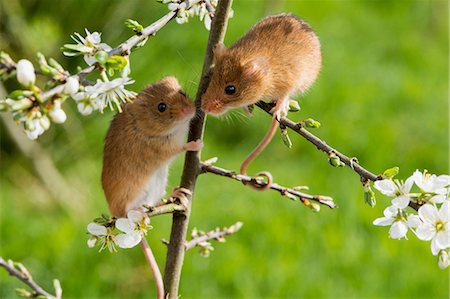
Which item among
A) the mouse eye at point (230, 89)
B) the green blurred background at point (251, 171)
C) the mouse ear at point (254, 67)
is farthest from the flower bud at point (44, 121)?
the green blurred background at point (251, 171)

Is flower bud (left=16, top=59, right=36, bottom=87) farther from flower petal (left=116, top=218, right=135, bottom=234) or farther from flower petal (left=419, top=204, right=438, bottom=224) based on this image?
flower petal (left=419, top=204, right=438, bottom=224)

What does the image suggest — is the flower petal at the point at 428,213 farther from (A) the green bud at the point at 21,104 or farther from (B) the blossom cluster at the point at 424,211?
(A) the green bud at the point at 21,104

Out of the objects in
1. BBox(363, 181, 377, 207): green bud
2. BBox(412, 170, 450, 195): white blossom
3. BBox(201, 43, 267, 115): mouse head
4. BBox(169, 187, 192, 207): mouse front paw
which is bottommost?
BBox(412, 170, 450, 195): white blossom

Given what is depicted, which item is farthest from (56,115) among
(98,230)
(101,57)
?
(98,230)

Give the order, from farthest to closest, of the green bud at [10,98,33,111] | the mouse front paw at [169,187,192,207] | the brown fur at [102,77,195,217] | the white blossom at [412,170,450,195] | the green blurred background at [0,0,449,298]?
the green blurred background at [0,0,449,298]
the brown fur at [102,77,195,217]
the mouse front paw at [169,187,192,207]
the white blossom at [412,170,450,195]
the green bud at [10,98,33,111]

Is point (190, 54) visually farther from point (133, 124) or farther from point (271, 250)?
point (133, 124)

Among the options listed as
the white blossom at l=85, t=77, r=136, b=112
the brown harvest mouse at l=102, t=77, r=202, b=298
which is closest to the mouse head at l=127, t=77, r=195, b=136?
the brown harvest mouse at l=102, t=77, r=202, b=298
